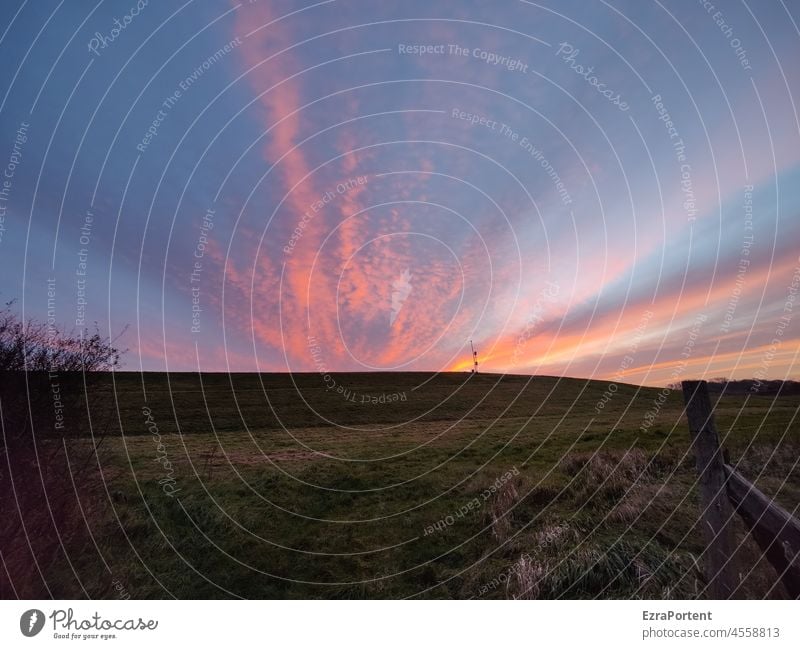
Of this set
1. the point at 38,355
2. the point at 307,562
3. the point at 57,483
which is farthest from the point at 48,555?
the point at 307,562

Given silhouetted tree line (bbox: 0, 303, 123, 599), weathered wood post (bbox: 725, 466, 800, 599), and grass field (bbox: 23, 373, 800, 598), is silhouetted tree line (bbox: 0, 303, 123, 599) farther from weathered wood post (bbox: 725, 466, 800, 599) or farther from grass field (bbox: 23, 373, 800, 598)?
weathered wood post (bbox: 725, 466, 800, 599)

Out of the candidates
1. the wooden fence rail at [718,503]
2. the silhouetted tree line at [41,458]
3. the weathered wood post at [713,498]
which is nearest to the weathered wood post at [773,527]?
the wooden fence rail at [718,503]

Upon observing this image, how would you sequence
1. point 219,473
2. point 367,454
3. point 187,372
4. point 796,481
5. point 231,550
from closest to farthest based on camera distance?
point 796,481, point 231,550, point 219,473, point 367,454, point 187,372

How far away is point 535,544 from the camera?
8.59 meters

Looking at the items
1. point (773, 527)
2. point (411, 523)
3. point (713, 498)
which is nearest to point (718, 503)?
point (713, 498)

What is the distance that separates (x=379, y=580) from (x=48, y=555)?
636 cm

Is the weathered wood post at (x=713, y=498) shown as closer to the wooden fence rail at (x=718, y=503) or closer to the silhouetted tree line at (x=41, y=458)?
the wooden fence rail at (x=718, y=503)

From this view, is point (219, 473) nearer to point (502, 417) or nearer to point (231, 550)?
point (231, 550)

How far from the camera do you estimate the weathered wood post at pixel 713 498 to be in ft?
19.7

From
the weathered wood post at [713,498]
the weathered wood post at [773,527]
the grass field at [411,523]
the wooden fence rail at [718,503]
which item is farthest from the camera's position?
the grass field at [411,523]

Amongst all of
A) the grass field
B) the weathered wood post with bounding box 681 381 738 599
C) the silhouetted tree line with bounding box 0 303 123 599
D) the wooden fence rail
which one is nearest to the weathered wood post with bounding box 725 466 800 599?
the wooden fence rail

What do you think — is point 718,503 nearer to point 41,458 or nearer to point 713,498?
point 713,498

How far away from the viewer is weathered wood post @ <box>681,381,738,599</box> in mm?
5992

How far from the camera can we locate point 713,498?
239 inches
